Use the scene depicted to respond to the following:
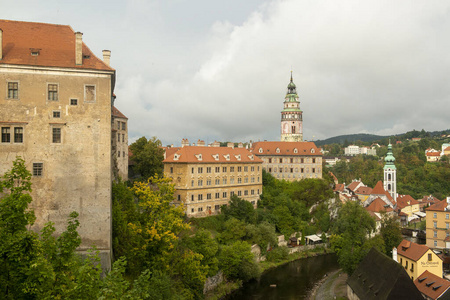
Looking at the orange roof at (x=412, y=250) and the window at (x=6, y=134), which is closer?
the window at (x=6, y=134)

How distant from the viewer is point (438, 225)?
52.2 m

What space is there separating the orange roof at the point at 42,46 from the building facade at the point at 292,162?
48.7 meters

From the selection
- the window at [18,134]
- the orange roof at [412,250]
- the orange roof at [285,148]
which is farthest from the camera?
the orange roof at [285,148]

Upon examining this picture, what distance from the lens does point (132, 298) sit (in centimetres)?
1204

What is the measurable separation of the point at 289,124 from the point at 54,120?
6476 centimetres

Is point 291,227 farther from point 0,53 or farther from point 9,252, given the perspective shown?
point 9,252

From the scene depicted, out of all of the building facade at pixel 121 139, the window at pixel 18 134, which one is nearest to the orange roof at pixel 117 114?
the building facade at pixel 121 139

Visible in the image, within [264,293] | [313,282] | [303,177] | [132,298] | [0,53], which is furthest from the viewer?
[303,177]

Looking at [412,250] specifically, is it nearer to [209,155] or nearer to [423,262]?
[423,262]

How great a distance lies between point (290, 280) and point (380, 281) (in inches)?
533

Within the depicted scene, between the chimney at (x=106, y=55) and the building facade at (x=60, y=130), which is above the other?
the chimney at (x=106, y=55)

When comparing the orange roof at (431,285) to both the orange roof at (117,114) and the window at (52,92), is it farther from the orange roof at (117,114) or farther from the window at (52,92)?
the orange roof at (117,114)

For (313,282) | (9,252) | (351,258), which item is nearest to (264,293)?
(313,282)

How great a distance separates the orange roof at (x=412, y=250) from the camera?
3441 centimetres
